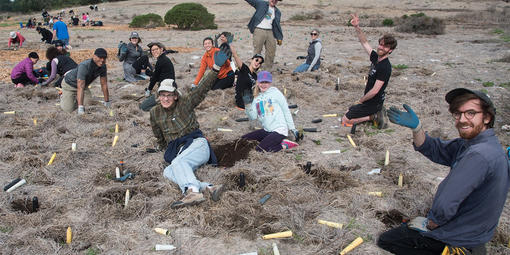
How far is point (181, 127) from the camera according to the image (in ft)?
18.1

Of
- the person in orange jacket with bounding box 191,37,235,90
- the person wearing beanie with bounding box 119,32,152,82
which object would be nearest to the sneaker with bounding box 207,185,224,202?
the person in orange jacket with bounding box 191,37,235,90

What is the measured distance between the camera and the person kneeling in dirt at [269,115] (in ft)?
20.1

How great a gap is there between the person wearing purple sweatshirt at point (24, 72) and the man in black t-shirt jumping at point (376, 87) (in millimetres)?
9244

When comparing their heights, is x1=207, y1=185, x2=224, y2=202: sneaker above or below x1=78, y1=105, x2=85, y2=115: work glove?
below

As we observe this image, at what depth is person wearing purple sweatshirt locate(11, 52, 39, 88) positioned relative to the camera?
10412 millimetres

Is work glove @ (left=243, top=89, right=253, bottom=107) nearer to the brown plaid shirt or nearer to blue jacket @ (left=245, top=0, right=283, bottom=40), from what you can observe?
the brown plaid shirt

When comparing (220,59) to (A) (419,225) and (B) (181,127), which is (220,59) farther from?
(A) (419,225)

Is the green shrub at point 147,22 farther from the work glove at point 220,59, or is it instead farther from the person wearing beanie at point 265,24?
the work glove at point 220,59

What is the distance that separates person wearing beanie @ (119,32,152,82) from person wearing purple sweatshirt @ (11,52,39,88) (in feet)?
8.22

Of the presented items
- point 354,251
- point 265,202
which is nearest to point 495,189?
point 354,251

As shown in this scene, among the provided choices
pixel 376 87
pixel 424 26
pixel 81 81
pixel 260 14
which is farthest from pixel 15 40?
Result: pixel 424 26

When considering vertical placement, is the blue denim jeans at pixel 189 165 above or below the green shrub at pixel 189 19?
below

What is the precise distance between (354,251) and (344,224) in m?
0.51

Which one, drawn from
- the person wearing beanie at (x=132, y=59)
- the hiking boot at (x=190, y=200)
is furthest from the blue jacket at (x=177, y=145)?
the person wearing beanie at (x=132, y=59)
